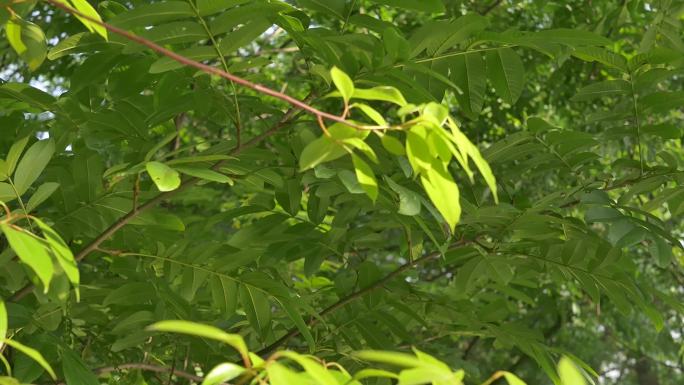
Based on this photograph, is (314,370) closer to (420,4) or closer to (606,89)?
(420,4)

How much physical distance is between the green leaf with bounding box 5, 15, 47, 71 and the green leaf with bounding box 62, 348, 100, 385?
0.40m

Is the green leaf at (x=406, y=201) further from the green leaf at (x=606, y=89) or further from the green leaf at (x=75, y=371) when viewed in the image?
the green leaf at (x=606, y=89)

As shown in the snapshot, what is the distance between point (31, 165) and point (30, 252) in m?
0.41

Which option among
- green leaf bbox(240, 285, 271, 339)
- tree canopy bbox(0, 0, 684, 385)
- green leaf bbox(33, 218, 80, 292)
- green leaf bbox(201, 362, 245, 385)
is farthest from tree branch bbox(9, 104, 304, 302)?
green leaf bbox(201, 362, 245, 385)

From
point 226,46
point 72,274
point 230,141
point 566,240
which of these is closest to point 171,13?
point 226,46

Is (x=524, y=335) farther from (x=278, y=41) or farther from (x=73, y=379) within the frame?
(x=278, y=41)

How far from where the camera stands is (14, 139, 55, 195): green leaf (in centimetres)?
116

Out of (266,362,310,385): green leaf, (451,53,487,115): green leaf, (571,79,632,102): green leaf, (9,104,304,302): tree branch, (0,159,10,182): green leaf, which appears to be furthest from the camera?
(571,79,632,102): green leaf

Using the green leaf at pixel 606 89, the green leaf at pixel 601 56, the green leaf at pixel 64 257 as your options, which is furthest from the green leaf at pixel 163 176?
the green leaf at pixel 606 89

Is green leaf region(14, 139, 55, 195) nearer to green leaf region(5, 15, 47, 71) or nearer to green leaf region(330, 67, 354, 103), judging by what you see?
green leaf region(5, 15, 47, 71)

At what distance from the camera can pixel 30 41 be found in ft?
3.65

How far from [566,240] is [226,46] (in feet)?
2.17

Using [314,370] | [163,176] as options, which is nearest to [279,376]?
[314,370]

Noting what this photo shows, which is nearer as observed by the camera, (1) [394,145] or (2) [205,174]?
(1) [394,145]
